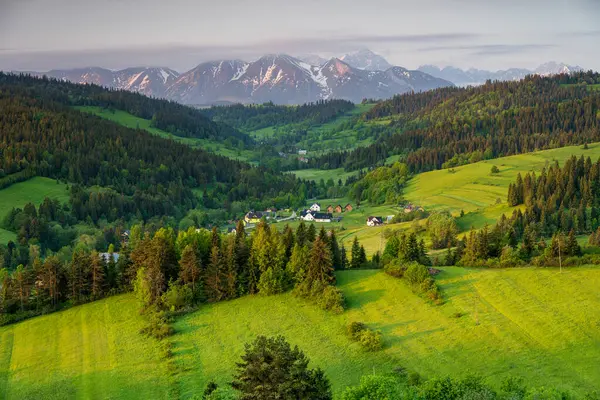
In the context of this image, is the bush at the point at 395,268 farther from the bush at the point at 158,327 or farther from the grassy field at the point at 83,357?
the grassy field at the point at 83,357

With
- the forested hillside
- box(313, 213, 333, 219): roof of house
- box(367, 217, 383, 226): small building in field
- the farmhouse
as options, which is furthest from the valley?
box(313, 213, 333, 219): roof of house

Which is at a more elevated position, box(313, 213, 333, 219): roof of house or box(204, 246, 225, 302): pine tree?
box(204, 246, 225, 302): pine tree

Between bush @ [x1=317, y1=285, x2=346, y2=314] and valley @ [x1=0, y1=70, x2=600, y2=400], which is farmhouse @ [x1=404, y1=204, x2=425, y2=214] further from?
bush @ [x1=317, y1=285, x2=346, y2=314]

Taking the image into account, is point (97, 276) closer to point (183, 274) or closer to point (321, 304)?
point (183, 274)

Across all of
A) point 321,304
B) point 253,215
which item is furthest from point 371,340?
point 253,215

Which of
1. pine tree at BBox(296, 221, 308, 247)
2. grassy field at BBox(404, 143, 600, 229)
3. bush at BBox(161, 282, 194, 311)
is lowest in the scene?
grassy field at BBox(404, 143, 600, 229)

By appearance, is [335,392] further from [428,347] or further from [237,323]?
[237,323]

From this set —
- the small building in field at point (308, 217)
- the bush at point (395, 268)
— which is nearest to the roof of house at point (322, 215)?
the small building in field at point (308, 217)
